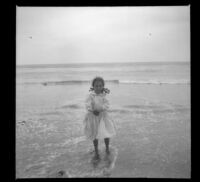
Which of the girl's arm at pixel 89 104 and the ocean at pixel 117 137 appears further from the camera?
the girl's arm at pixel 89 104

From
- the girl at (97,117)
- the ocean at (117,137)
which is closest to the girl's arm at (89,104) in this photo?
the girl at (97,117)

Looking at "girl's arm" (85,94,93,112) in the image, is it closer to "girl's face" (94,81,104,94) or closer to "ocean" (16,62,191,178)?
"girl's face" (94,81,104,94)

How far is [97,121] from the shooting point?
3.36m

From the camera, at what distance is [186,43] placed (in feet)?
10.4

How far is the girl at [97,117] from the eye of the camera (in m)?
3.32

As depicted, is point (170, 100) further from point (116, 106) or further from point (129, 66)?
point (129, 66)

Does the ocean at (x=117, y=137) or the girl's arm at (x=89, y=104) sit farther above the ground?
the girl's arm at (x=89, y=104)

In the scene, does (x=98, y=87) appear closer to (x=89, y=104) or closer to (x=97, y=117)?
(x=89, y=104)

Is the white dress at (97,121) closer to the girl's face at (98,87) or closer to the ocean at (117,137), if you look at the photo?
the girl's face at (98,87)

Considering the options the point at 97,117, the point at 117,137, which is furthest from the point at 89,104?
the point at 117,137

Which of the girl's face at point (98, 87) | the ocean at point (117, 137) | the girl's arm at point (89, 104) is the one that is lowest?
the ocean at point (117, 137)

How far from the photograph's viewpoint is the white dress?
3.32m

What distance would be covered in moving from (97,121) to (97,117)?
0.19 ft
